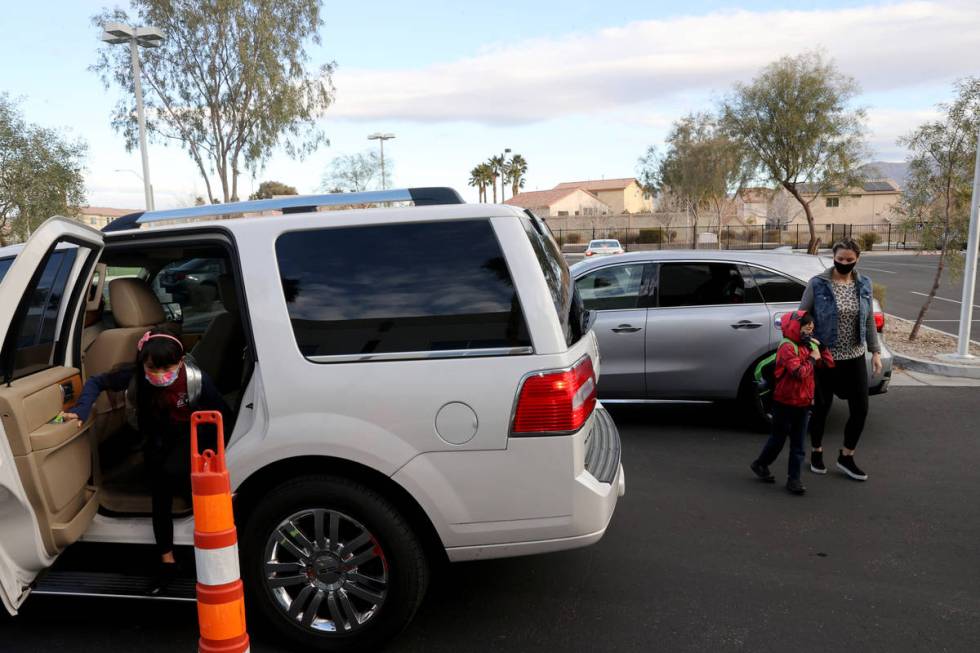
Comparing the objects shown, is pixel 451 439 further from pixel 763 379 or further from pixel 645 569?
pixel 763 379

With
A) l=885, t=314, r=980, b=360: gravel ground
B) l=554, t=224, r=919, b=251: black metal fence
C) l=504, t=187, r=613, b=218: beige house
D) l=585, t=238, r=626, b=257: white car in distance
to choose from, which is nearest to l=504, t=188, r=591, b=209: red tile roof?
l=504, t=187, r=613, b=218: beige house

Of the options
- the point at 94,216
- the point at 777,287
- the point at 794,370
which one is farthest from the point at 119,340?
the point at 94,216

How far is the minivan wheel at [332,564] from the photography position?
284 cm

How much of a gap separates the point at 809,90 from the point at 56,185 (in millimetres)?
21412

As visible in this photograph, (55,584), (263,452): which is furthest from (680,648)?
(55,584)

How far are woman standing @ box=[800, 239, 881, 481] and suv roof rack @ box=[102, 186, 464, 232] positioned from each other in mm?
2992

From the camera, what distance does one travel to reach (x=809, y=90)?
750 inches

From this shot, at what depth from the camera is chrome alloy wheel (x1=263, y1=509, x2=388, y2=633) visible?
2.88m

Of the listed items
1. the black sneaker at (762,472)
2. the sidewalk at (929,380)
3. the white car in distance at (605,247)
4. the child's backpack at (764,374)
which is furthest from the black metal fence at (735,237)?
the black sneaker at (762,472)

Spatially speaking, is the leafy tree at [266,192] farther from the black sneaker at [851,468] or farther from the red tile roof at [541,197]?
the red tile roof at [541,197]

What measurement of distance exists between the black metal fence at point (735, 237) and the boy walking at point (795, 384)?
4332 cm

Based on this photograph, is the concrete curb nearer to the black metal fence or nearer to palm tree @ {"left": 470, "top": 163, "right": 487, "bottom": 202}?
the black metal fence

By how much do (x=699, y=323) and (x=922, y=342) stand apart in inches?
260

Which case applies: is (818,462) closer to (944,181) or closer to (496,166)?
(944,181)
